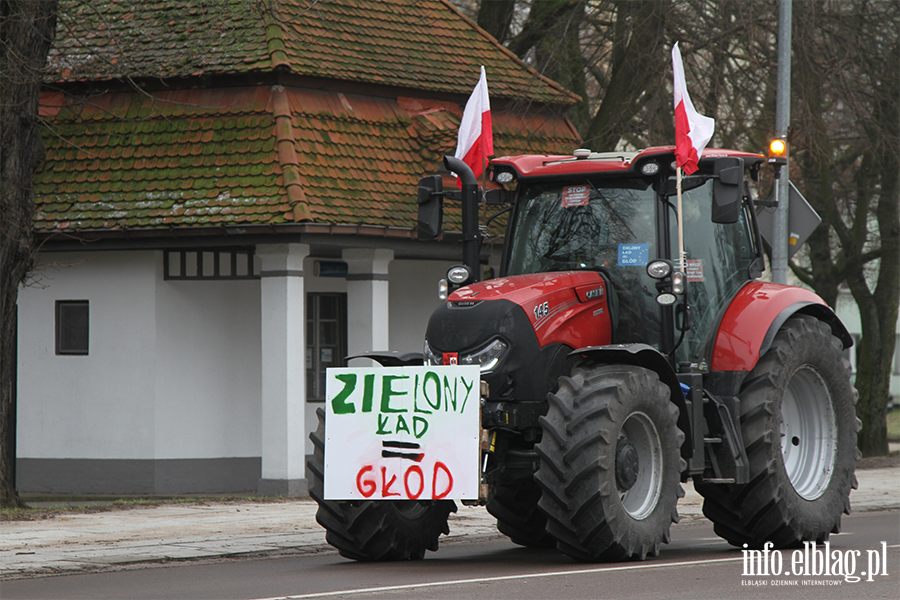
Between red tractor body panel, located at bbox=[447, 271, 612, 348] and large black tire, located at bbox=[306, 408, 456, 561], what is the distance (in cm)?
149

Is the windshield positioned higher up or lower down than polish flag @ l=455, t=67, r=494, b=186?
lower down

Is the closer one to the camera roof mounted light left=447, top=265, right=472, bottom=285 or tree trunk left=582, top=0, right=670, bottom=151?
roof mounted light left=447, top=265, right=472, bottom=285

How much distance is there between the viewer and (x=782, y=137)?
51.9 ft

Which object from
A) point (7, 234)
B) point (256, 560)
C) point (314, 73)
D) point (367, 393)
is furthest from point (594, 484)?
point (314, 73)

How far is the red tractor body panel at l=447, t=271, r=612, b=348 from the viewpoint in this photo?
31.6ft

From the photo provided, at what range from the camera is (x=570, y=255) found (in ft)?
34.4

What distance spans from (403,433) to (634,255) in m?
2.19

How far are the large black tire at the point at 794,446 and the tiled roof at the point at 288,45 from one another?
787 cm

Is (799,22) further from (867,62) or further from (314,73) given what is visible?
(314,73)

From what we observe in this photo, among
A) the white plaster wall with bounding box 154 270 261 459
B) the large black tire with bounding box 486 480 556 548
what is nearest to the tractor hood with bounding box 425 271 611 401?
the large black tire with bounding box 486 480 556 548

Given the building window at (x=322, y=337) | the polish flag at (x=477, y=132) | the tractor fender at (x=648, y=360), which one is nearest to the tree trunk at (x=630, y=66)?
the building window at (x=322, y=337)

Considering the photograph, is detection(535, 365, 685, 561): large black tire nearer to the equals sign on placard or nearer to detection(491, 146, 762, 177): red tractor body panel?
the equals sign on placard

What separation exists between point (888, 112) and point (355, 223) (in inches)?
372

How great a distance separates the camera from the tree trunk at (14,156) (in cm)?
1453
